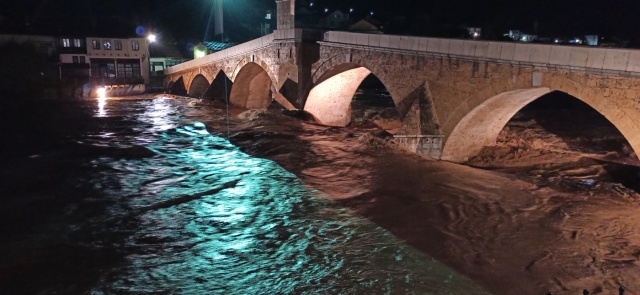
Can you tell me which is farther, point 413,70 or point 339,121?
point 339,121

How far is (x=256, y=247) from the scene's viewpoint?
8.25m

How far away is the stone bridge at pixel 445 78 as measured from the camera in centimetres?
941

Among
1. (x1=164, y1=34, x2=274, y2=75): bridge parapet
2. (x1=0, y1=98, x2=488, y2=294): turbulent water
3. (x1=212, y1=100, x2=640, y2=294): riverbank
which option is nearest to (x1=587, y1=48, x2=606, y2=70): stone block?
(x1=212, y1=100, x2=640, y2=294): riverbank

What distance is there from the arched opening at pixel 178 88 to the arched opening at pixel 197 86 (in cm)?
158

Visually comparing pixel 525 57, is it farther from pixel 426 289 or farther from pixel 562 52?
pixel 426 289

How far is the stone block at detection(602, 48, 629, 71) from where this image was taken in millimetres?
8969

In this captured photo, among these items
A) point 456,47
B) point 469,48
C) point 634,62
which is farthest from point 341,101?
point 634,62

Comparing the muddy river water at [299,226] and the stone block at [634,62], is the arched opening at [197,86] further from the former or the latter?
the stone block at [634,62]

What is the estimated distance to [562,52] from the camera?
10078 millimetres

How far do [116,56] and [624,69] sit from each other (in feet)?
129

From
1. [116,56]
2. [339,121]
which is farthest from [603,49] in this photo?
[116,56]

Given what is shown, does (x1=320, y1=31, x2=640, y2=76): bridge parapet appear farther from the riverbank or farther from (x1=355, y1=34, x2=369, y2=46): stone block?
the riverbank

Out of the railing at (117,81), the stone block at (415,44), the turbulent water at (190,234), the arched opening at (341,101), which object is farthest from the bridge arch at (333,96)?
the railing at (117,81)

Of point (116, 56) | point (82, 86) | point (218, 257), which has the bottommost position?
point (218, 257)
